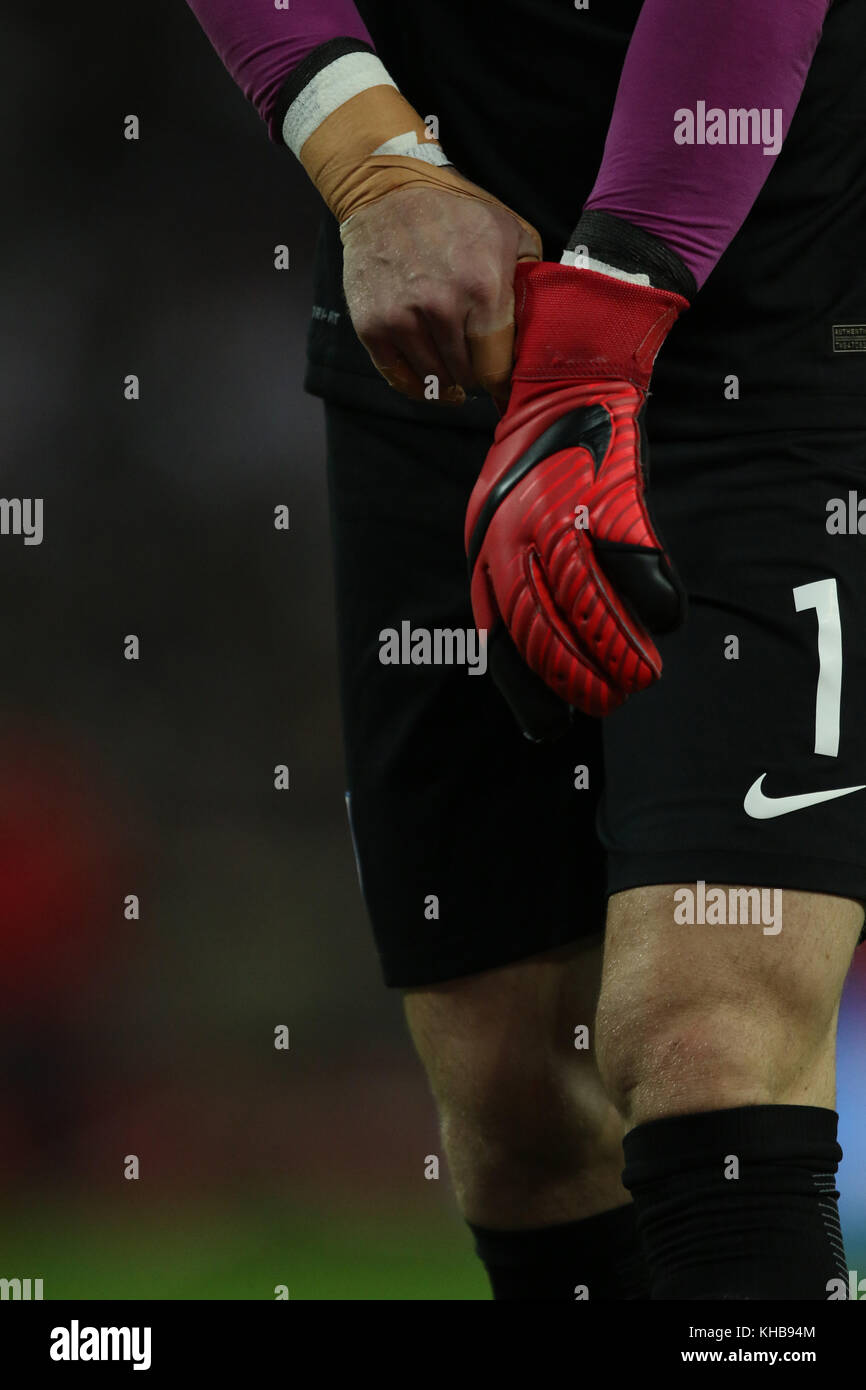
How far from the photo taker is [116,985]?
6.66 ft

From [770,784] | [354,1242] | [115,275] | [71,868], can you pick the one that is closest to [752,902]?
[770,784]

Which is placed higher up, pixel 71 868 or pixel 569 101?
pixel 569 101

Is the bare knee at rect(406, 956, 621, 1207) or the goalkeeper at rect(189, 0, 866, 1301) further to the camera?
the bare knee at rect(406, 956, 621, 1207)

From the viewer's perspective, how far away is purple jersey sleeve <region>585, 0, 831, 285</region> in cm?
91

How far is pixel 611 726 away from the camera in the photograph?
99 centimetres

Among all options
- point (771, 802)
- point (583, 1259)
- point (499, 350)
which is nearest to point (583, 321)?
point (499, 350)

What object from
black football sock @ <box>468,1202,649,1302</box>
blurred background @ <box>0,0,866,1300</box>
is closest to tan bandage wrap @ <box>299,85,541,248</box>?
black football sock @ <box>468,1202,649,1302</box>

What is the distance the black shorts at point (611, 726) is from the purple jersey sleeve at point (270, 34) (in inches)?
9.4

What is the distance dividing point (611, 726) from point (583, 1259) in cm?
43

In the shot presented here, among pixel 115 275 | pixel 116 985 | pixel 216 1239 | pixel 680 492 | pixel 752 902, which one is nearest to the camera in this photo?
pixel 752 902

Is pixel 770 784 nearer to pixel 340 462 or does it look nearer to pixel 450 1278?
pixel 340 462

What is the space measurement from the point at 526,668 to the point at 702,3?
0.36 m

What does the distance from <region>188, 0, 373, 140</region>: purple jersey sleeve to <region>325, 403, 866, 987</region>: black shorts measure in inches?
9.4

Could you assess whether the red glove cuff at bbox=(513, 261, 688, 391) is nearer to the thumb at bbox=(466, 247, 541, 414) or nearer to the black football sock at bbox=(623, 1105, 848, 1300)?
the thumb at bbox=(466, 247, 541, 414)
